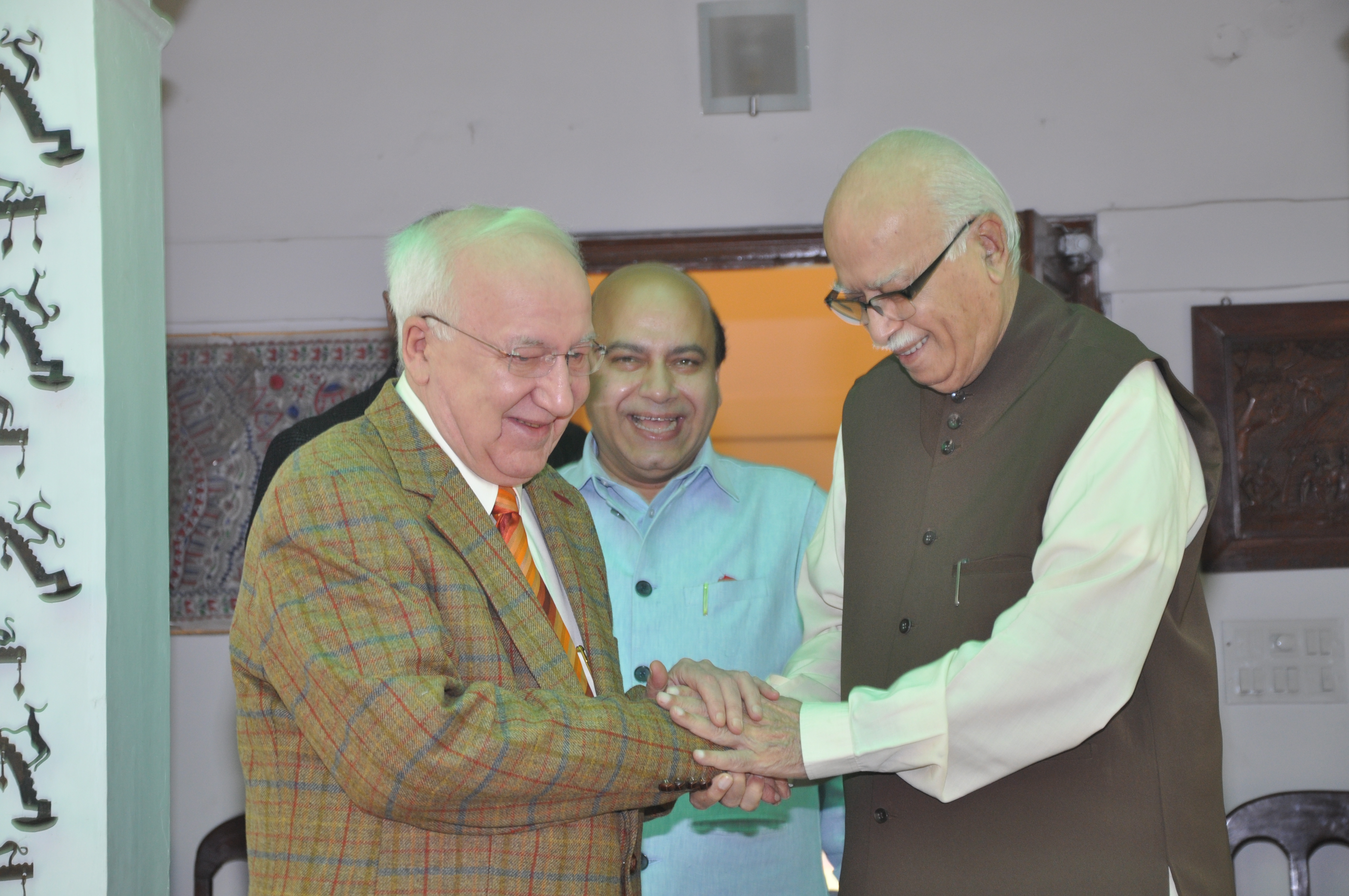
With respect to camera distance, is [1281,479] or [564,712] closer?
[564,712]

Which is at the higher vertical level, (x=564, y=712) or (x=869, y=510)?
(x=869, y=510)

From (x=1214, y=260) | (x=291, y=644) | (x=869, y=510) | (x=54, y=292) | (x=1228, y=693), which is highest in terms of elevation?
(x=1214, y=260)

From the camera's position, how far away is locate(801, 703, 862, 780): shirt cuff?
6.06 ft

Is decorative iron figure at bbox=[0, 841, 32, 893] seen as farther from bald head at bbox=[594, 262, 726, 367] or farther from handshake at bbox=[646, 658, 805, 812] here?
bald head at bbox=[594, 262, 726, 367]

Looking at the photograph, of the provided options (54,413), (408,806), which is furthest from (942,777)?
(54,413)

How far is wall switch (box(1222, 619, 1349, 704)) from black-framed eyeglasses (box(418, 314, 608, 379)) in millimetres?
2831

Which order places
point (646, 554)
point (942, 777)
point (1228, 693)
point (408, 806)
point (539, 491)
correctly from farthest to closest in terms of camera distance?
point (1228, 693) < point (646, 554) < point (539, 491) < point (942, 777) < point (408, 806)

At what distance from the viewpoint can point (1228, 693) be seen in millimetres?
3832

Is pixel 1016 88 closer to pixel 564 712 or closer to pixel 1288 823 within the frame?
pixel 1288 823

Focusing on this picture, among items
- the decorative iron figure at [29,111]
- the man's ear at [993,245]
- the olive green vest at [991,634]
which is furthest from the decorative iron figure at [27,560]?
the man's ear at [993,245]

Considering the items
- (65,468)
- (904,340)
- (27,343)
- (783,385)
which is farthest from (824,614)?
(783,385)

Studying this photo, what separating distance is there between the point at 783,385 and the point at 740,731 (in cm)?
430

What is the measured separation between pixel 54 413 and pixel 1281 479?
348cm

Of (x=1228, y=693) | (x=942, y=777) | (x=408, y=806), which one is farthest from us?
(x=1228, y=693)
